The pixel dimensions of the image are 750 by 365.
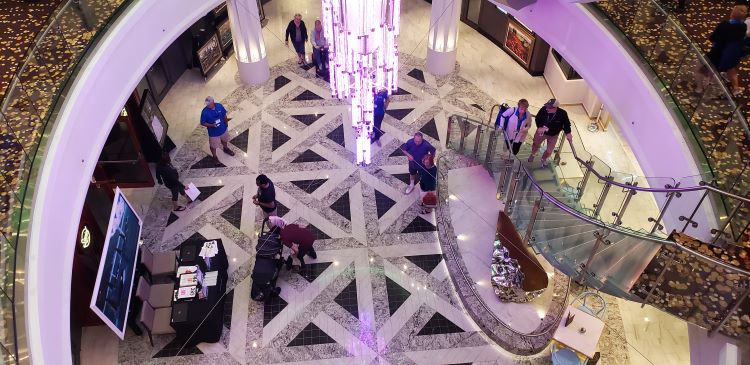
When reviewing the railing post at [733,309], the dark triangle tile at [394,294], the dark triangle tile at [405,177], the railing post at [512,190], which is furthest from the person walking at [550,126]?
the railing post at [733,309]

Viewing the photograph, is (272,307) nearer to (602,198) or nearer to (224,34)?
(602,198)

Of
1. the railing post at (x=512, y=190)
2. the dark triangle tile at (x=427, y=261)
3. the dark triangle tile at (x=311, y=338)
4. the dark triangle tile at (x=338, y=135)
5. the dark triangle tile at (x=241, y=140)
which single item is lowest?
the dark triangle tile at (x=311, y=338)

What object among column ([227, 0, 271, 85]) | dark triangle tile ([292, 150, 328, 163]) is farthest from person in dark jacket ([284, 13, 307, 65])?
dark triangle tile ([292, 150, 328, 163])

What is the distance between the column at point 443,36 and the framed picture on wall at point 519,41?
1549mm

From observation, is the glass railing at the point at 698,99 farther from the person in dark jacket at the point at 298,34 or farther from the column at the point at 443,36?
the person in dark jacket at the point at 298,34

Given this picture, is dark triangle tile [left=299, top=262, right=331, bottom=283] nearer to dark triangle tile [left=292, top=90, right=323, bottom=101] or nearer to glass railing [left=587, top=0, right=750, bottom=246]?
dark triangle tile [left=292, top=90, right=323, bottom=101]

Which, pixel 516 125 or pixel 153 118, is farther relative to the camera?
pixel 153 118

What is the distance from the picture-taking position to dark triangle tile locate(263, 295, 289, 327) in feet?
27.7

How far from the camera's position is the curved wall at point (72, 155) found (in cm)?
495

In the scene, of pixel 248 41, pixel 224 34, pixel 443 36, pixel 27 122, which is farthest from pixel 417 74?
pixel 27 122

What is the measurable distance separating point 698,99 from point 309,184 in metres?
6.27

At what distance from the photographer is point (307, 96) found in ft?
40.1

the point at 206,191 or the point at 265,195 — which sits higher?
the point at 265,195

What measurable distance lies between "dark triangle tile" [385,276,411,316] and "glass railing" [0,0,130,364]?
16.6 ft
